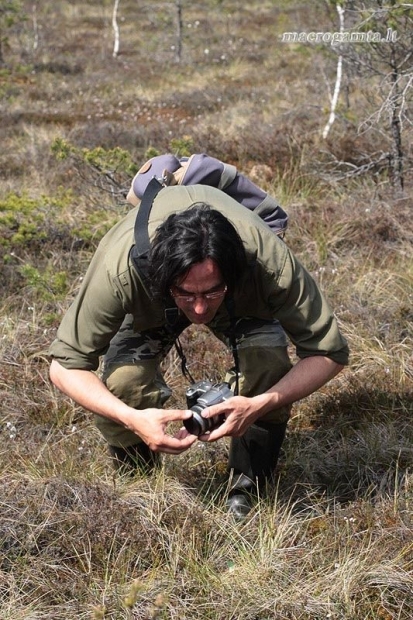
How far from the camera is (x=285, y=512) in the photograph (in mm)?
2906

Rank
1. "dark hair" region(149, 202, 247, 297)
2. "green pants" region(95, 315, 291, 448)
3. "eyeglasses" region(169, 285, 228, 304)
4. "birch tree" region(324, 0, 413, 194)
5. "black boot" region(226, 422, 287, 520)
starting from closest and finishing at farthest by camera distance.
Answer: "dark hair" region(149, 202, 247, 297), "eyeglasses" region(169, 285, 228, 304), "green pants" region(95, 315, 291, 448), "black boot" region(226, 422, 287, 520), "birch tree" region(324, 0, 413, 194)

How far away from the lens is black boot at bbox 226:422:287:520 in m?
3.05

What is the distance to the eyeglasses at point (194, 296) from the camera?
2396 mm

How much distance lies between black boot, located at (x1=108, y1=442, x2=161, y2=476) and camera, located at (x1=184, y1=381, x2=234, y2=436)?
0.45 metres

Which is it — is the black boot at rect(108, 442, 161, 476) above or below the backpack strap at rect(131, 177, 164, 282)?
below

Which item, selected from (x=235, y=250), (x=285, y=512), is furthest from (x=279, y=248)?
(x=285, y=512)

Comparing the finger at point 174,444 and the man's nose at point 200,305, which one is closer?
the man's nose at point 200,305

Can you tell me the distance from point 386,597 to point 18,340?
8.06 feet

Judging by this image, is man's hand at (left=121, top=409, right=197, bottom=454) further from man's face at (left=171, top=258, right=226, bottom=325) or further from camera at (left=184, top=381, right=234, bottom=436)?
man's face at (left=171, top=258, right=226, bottom=325)

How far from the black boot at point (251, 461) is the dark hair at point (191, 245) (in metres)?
0.90

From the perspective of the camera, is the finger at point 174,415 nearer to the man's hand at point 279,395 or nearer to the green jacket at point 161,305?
the man's hand at point 279,395

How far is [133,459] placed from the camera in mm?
3088

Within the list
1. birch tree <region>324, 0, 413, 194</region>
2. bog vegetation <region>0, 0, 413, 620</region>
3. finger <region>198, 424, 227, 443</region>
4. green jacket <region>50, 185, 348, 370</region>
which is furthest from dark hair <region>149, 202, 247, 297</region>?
birch tree <region>324, 0, 413, 194</region>

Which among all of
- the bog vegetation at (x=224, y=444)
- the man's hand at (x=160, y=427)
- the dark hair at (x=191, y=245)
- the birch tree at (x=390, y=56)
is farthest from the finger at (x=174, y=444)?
the birch tree at (x=390, y=56)
